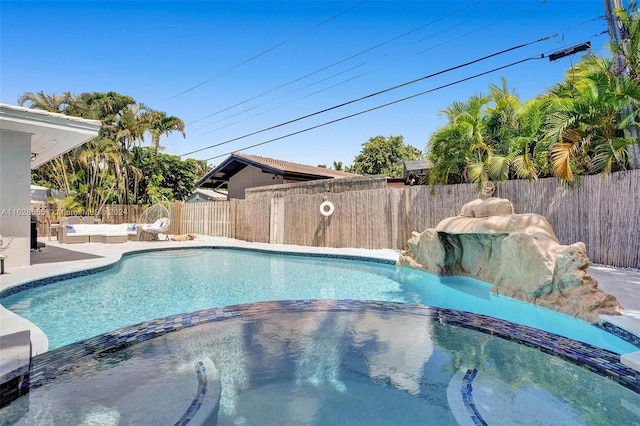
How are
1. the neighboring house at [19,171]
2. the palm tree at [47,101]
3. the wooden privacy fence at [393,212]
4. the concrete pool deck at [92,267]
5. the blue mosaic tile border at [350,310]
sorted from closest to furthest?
the blue mosaic tile border at [350,310] → the concrete pool deck at [92,267] → the neighboring house at [19,171] → the wooden privacy fence at [393,212] → the palm tree at [47,101]

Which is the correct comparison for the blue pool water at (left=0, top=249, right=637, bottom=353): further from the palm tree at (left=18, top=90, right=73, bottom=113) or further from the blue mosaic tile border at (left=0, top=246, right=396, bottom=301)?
the palm tree at (left=18, top=90, right=73, bottom=113)

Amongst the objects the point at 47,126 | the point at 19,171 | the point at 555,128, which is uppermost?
the point at 555,128

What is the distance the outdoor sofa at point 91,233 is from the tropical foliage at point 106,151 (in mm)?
7720

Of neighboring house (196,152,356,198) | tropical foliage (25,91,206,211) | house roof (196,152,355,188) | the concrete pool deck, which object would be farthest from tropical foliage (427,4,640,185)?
tropical foliage (25,91,206,211)

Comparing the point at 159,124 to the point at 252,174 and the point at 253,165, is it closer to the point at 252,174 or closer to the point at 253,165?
the point at 252,174

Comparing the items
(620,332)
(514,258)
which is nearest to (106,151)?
(514,258)

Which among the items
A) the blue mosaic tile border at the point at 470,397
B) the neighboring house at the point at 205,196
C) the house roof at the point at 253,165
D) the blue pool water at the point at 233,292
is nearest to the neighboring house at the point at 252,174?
the house roof at the point at 253,165

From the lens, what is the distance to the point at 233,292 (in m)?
6.03

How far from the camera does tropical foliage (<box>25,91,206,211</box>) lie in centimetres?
1903

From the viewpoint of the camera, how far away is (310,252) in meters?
10.1

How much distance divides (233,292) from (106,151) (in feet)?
55.7

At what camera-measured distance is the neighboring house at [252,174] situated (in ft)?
50.4

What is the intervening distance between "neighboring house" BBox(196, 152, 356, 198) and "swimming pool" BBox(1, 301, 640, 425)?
39.3ft

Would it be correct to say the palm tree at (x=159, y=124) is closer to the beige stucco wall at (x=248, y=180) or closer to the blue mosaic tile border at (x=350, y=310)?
the beige stucco wall at (x=248, y=180)
